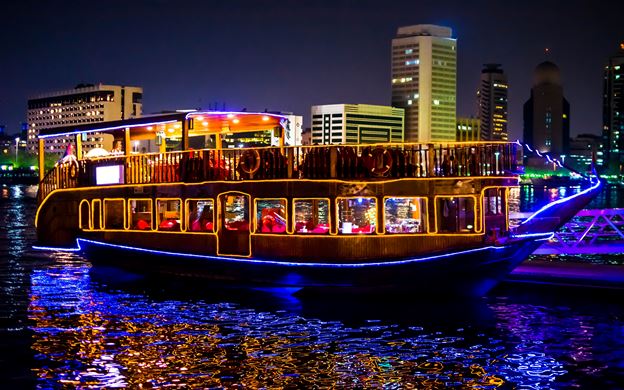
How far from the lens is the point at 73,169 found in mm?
26344

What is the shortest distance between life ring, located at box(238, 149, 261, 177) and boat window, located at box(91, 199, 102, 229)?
576cm

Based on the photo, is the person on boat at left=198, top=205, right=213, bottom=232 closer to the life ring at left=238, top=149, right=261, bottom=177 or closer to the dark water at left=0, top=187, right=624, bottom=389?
the dark water at left=0, top=187, right=624, bottom=389

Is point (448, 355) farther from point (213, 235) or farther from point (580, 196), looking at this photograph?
point (213, 235)

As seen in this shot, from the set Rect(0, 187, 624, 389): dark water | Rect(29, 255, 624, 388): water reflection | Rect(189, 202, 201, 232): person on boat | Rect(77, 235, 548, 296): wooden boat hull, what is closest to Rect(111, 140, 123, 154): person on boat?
Rect(189, 202, 201, 232): person on boat

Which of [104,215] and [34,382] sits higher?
[104,215]

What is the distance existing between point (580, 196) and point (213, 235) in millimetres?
9542

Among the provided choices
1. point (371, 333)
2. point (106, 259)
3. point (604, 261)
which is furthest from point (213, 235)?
point (604, 261)

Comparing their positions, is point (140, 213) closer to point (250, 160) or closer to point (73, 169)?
point (73, 169)

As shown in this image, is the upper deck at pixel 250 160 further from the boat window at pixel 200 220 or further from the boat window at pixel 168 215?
the boat window at pixel 168 215

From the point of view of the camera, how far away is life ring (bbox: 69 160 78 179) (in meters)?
26.3

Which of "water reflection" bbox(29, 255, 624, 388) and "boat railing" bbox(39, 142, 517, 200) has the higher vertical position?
"boat railing" bbox(39, 142, 517, 200)

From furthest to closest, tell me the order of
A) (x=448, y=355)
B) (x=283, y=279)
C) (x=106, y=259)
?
1. (x=106, y=259)
2. (x=283, y=279)
3. (x=448, y=355)

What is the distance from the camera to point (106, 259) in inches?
1005

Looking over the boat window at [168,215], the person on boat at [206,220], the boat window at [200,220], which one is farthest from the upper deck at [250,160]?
the boat window at [168,215]
